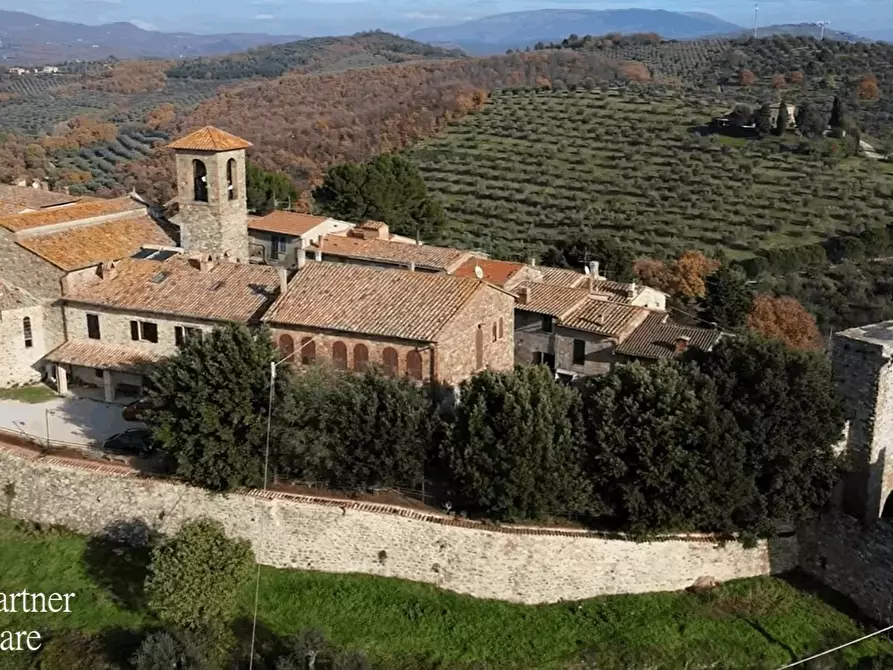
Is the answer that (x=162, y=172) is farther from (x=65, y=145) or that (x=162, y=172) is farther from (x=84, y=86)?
(x=84, y=86)

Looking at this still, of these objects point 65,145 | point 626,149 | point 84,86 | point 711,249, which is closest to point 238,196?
point 711,249

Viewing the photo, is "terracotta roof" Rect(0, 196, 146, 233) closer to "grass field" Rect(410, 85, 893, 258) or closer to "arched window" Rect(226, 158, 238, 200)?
"arched window" Rect(226, 158, 238, 200)

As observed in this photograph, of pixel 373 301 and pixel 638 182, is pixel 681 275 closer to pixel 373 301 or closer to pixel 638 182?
pixel 373 301

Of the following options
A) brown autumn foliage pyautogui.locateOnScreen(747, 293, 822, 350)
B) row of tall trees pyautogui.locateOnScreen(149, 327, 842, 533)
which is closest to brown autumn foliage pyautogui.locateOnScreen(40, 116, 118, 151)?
brown autumn foliage pyautogui.locateOnScreen(747, 293, 822, 350)

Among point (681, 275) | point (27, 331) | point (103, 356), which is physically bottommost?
point (681, 275)

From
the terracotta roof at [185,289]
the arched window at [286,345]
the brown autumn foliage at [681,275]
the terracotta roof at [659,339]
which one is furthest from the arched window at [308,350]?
the brown autumn foliage at [681,275]

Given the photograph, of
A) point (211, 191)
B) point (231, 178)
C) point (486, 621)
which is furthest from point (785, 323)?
point (211, 191)
